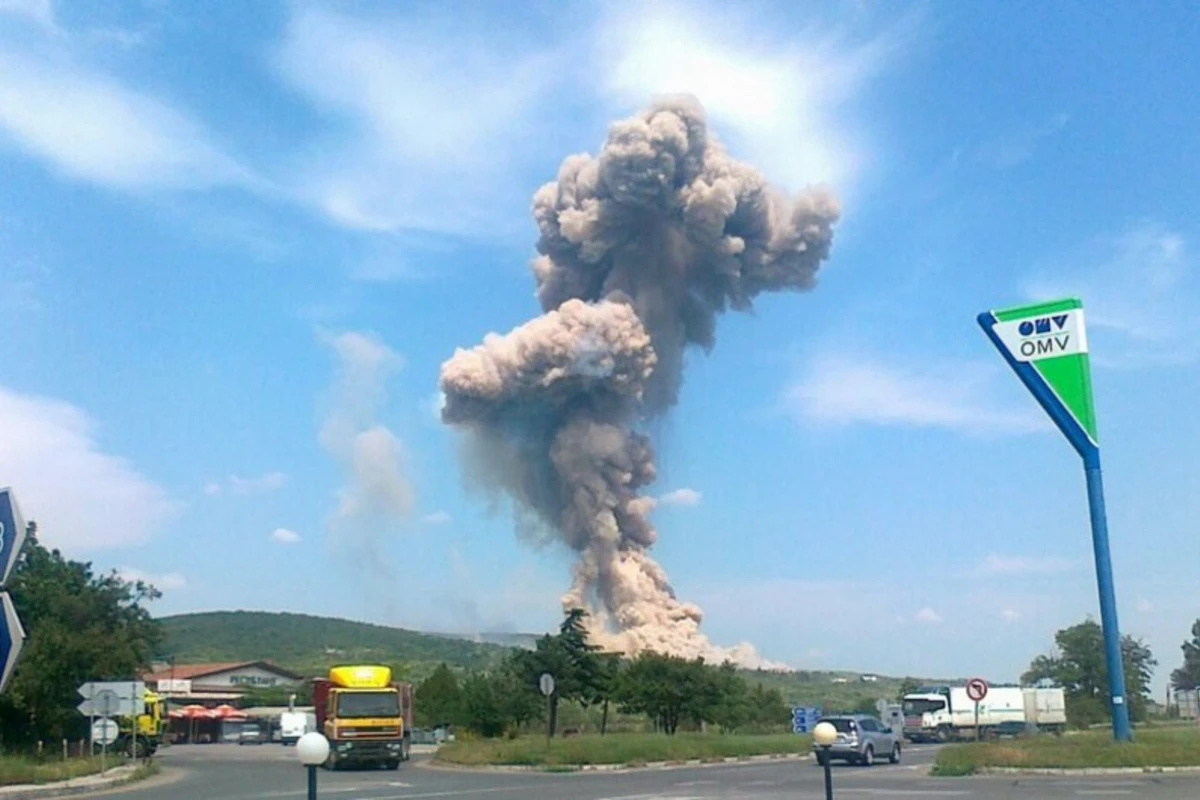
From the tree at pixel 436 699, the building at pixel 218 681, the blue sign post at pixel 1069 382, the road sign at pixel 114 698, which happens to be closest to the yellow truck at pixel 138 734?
the road sign at pixel 114 698

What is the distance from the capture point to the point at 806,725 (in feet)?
175

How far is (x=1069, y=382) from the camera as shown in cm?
3125

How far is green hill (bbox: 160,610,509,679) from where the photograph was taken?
135 metres

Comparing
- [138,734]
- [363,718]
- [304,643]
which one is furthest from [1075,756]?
[304,643]

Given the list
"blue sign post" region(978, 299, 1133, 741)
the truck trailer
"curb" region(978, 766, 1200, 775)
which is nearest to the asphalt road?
the truck trailer

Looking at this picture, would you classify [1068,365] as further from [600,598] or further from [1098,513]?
[600,598]

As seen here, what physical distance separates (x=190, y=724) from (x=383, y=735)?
55842 mm

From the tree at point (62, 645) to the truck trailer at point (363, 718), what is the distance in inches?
325

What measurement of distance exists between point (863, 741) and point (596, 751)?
7.80m

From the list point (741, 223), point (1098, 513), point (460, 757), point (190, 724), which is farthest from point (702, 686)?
point (190, 724)

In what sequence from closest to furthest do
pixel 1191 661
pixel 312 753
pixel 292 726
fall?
pixel 312 753
pixel 292 726
pixel 1191 661

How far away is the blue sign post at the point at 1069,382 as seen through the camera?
30.5 meters

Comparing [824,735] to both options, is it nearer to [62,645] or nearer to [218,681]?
[62,645]

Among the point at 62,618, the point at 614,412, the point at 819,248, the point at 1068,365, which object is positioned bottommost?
the point at 62,618
